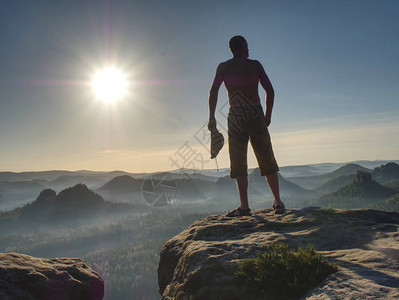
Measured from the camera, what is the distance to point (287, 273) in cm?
351

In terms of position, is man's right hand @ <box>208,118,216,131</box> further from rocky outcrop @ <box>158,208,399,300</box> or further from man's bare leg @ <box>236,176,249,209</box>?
rocky outcrop @ <box>158,208,399,300</box>

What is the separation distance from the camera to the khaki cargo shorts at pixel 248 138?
762 centimetres

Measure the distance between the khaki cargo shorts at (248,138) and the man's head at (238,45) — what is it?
1828 mm

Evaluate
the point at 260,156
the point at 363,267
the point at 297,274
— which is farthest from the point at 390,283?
the point at 260,156

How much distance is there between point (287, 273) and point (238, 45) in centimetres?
681

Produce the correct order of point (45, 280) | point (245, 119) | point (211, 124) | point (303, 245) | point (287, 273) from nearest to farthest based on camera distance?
1. point (287, 273)
2. point (303, 245)
3. point (45, 280)
4. point (245, 119)
5. point (211, 124)

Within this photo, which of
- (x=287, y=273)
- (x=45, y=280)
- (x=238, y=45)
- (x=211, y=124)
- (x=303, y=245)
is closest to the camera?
(x=287, y=273)

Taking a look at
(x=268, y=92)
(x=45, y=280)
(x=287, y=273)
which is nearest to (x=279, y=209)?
(x=268, y=92)

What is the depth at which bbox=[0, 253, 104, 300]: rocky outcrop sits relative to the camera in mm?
5270

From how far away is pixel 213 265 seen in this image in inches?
175

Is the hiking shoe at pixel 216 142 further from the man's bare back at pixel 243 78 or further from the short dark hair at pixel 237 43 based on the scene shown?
the short dark hair at pixel 237 43

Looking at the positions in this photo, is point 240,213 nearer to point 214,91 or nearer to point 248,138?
point 248,138

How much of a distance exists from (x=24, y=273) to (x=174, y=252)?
3.50 m

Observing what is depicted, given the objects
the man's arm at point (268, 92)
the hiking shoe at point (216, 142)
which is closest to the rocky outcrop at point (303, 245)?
the hiking shoe at point (216, 142)
